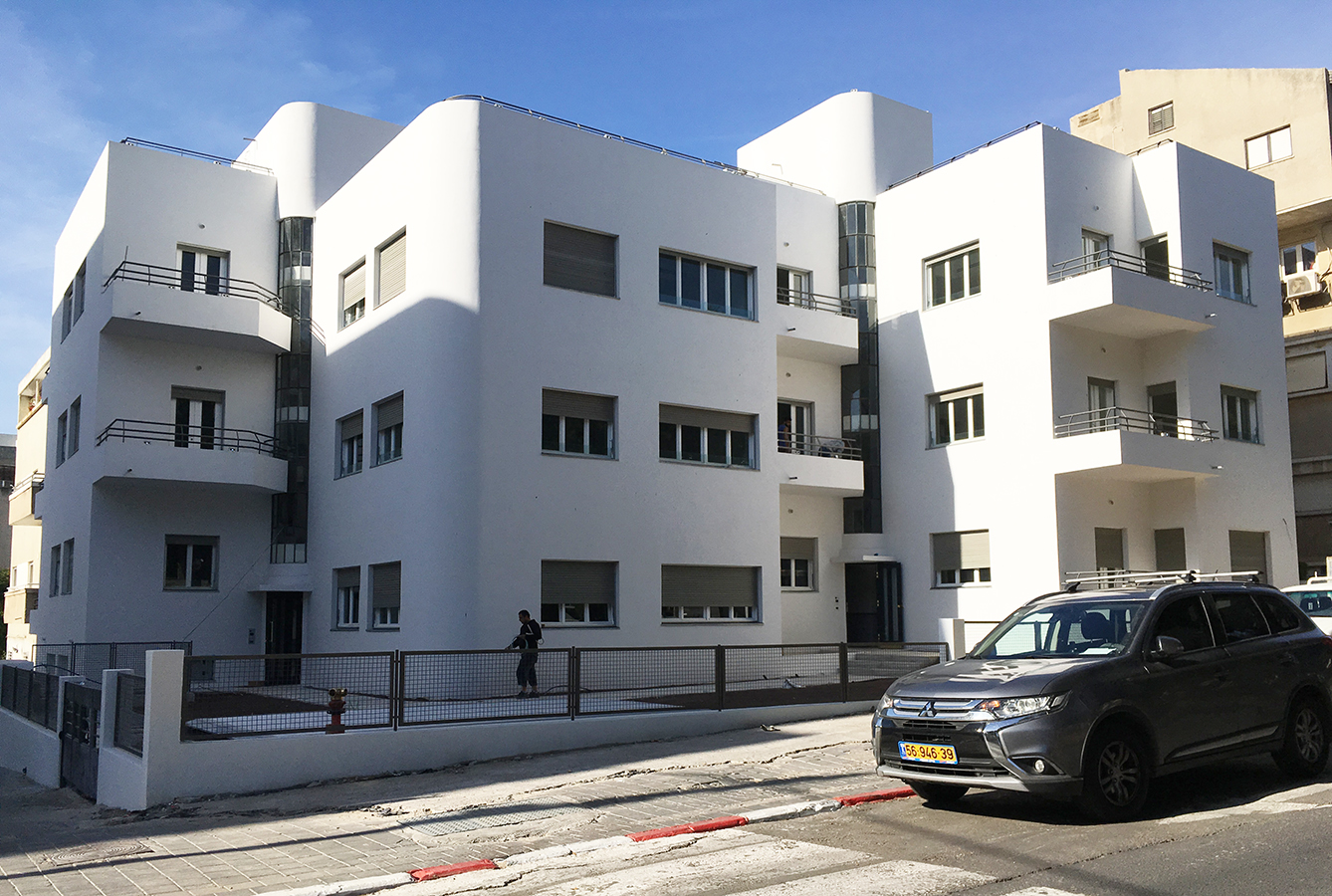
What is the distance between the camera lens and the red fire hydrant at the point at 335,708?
1235cm

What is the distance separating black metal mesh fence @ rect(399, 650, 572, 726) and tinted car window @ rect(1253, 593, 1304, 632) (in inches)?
317

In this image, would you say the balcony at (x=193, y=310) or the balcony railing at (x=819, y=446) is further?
the balcony railing at (x=819, y=446)

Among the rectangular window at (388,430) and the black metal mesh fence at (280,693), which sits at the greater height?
the rectangular window at (388,430)

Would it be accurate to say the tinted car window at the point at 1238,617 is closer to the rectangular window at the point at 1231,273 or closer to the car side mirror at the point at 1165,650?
the car side mirror at the point at 1165,650

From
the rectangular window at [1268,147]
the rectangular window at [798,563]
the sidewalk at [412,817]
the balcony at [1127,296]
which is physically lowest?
the sidewalk at [412,817]

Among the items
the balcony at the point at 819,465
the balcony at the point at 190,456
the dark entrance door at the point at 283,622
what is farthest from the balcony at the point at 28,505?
the balcony at the point at 819,465

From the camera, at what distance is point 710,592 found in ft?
70.7

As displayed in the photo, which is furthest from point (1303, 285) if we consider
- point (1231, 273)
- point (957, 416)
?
point (957, 416)

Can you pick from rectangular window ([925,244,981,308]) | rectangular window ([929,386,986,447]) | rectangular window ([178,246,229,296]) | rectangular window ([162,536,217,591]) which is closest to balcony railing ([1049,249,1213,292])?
rectangular window ([925,244,981,308])

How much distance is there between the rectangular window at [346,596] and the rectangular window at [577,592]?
4519 mm

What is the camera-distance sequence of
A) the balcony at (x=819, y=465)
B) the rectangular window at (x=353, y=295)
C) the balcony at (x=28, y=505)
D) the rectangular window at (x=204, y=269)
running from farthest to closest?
the balcony at (x=28, y=505)
the rectangular window at (x=204, y=269)
the balcony at (x=819, y=465)
the rectangular window at (x=353, y=295)

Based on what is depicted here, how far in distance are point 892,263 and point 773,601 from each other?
8785 millimetres

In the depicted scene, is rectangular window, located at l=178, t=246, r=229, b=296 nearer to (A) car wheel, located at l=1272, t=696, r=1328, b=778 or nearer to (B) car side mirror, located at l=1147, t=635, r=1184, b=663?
(B) car side mirror, located at l=1147, t=635, r=1184, b=663

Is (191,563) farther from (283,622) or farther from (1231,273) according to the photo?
(1231,273)
